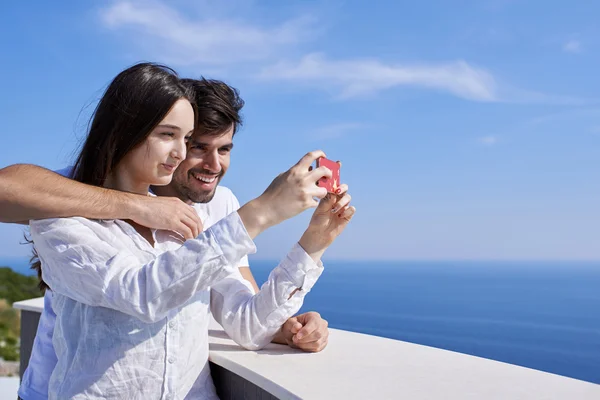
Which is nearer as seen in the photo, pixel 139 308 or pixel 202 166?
pixel 139 308

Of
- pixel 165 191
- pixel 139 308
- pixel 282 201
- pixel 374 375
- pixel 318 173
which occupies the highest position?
pixel 165 191

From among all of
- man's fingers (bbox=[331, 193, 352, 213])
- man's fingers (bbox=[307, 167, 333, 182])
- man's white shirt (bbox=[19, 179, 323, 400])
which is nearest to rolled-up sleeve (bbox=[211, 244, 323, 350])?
man's white shirt (bbox=[19, 179, 323, 400])

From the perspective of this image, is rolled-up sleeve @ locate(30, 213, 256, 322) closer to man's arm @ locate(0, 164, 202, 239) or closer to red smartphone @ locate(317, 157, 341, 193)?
man's arm @ locate(0, 164, 202, 239)

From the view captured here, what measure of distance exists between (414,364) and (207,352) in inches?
Result: 25.3

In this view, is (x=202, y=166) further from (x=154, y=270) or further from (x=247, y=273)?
(x=154, y=270)

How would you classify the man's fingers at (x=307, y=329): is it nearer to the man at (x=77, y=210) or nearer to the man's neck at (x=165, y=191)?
the man at (x=77, y=210)

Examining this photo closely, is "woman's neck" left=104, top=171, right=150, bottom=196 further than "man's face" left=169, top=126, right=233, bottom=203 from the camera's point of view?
No

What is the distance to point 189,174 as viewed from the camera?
2840mm

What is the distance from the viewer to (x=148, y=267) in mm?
1429

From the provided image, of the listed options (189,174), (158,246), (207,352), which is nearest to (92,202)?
(158,246)

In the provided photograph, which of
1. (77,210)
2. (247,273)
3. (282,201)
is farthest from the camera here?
(247,273)

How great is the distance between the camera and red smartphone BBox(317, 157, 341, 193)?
5.09 feet

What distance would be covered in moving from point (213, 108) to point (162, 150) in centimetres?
104

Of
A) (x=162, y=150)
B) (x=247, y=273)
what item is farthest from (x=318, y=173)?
(x=247, y=273)
